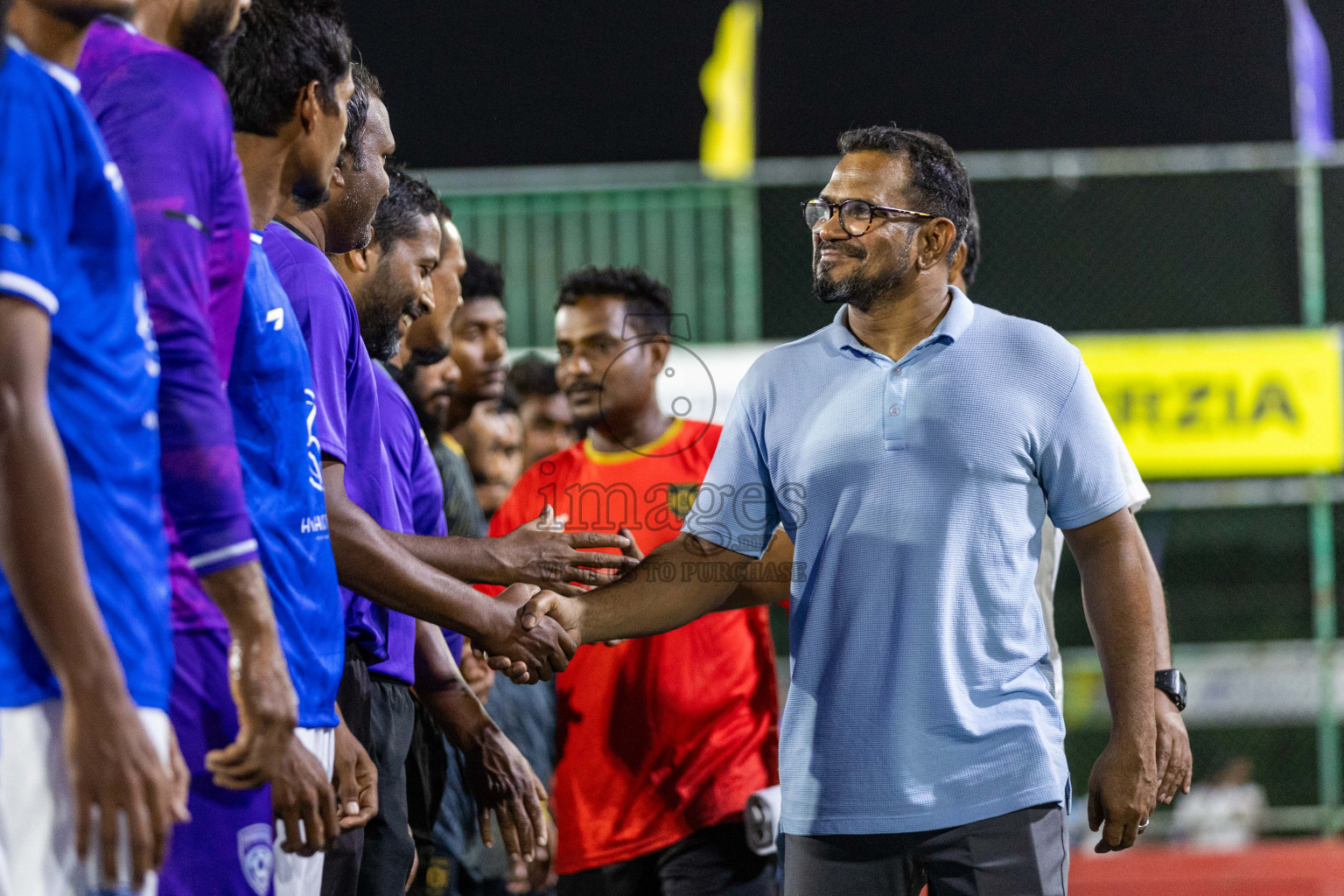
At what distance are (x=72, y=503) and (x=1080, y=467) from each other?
6.63 feet

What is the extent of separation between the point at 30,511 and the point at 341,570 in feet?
4.61

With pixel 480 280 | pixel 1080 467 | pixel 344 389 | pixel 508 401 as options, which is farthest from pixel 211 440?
pixel 508 401

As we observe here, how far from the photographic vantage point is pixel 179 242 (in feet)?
5.70

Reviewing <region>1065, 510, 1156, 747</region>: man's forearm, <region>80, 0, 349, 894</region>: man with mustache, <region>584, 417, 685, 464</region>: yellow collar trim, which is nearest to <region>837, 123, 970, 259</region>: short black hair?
<region>1065, 510, 1156, 747</region>: man's forearm

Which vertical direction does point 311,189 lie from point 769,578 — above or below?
above

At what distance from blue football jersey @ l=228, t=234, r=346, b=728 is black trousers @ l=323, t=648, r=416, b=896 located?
865 mm

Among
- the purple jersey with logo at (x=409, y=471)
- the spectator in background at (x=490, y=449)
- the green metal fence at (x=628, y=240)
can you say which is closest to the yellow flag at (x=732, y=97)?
the green metal fence at (x=628, y=240)

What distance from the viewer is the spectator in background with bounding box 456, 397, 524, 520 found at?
6766 mm

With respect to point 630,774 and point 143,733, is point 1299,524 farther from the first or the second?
point 143,733

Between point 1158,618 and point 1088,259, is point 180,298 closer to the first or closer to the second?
point 1158,618

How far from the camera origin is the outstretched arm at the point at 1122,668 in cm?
273

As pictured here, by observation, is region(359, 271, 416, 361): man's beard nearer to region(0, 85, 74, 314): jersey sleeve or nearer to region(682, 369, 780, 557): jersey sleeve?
region(682, 369, 780, 557): jersey sleeve

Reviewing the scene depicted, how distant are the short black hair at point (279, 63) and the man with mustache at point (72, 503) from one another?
2.30 ft

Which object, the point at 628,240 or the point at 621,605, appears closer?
the point at 621,605
